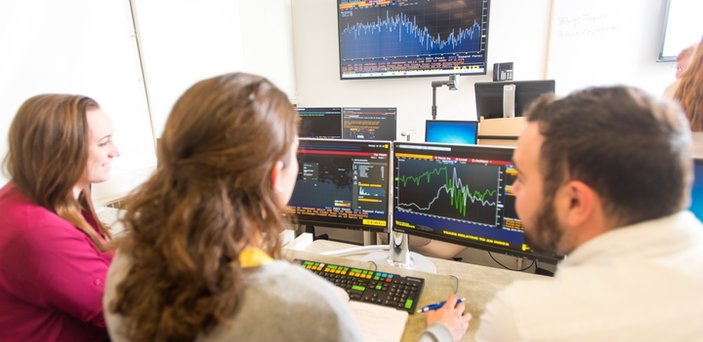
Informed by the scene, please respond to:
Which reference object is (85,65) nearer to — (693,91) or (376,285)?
(376,285)

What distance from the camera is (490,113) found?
2.22 metres

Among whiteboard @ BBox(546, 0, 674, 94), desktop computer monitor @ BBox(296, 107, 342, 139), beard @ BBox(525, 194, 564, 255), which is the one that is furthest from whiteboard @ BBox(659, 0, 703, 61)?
beard @ BBox(525, 194, 564, 255)

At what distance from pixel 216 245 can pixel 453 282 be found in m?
0.80

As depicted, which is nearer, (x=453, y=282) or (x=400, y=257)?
(x=453, y=282)

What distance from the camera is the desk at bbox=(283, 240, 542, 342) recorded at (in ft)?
3.17

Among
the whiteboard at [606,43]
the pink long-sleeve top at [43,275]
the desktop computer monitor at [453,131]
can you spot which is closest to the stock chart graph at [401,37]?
the whiteboard at [606,43]

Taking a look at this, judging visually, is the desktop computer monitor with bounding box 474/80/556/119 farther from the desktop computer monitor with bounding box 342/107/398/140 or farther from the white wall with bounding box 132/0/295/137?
the white wall with bounding box 132/0/295/137

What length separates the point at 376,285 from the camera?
3.60 feet

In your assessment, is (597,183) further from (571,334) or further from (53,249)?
(53,249)

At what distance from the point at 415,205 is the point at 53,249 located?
3.23ft

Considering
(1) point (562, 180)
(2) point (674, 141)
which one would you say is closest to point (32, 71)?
(1) point (562, 180)

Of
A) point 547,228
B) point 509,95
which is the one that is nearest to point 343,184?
point 547,228

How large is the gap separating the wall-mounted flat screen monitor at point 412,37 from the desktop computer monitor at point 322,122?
129 centimetres

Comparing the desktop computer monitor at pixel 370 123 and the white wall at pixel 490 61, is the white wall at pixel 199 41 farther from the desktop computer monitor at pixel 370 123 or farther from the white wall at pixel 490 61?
the desktop computer monitor at pixel 370 123
